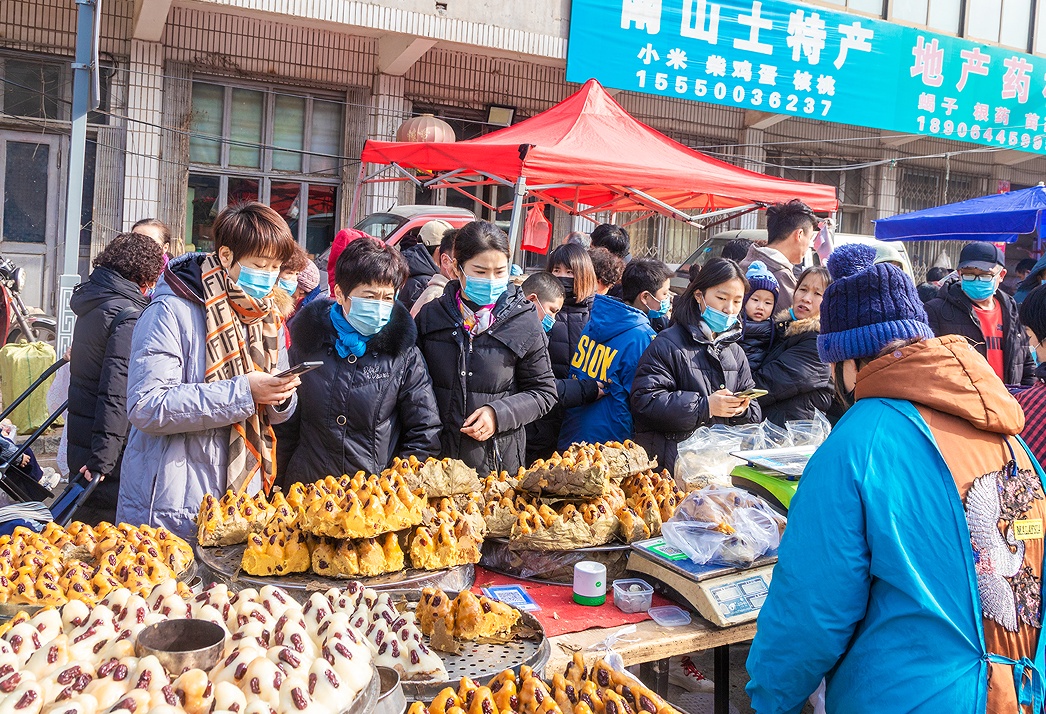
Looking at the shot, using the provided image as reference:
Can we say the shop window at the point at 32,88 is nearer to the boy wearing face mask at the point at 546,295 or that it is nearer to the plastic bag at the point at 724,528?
the boy wearing face mask at the point at 546,295

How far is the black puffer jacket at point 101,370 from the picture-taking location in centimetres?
385

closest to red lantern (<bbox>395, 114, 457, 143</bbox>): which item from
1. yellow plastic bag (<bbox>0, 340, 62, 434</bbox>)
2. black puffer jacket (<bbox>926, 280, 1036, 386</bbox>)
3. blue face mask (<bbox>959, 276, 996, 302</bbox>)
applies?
yellow plastic bag (<bbox>0, 340, 62, 434</bbox>)

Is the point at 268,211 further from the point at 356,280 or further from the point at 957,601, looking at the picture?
the point at 957,601

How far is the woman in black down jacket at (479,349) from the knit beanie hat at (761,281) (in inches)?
65.4

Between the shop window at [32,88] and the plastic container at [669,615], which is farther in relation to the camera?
the shop window at [32,88]

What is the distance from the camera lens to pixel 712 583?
2.50m

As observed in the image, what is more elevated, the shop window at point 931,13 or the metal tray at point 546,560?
the shop window at point 931,13

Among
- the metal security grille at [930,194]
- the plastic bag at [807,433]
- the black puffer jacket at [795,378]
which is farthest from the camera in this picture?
the metal security grille at [930,194]

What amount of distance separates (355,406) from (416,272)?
2475mm

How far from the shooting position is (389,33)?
398 inches

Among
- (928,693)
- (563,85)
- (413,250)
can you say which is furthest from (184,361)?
(563,85)

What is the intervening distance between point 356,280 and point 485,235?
669 millimetres

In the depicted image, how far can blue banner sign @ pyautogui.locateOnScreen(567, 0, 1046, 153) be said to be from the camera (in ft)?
34.6

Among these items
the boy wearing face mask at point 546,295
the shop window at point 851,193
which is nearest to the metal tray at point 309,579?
the boy wearing face mask at point 546,295
